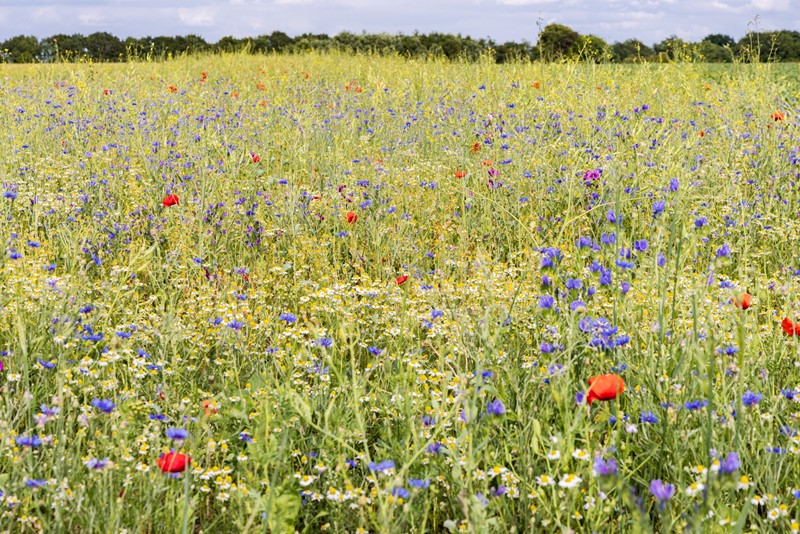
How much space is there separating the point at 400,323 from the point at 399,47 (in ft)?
62.5

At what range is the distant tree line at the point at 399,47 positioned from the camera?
9.52m

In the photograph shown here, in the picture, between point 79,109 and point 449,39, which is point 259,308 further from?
point 449,39

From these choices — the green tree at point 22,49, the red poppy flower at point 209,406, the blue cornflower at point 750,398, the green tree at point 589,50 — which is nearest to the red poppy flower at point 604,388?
the blue cornflower at point 750,398

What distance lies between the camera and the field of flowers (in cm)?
174

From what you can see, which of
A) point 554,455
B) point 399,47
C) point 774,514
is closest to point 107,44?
point 399,47

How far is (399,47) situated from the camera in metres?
20.6

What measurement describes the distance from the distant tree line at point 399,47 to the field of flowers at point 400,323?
114 inches

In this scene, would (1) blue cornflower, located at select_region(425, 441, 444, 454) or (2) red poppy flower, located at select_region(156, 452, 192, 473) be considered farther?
(1) blue cornflower, located at select_region(425, 441, 444, 454)

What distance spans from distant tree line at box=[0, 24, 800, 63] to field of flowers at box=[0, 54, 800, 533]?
9.53 feet

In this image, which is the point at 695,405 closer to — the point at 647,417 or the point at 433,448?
the point at 647,417

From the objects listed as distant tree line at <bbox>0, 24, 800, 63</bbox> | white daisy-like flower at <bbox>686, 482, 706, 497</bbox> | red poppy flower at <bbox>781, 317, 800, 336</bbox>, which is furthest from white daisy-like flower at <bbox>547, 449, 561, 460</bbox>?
Result: distant tree line at <bbox>0, 24, 800, 63</bbox>

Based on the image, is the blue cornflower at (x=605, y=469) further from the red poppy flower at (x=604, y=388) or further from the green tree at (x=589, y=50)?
the green tree at (x=589, y=50)

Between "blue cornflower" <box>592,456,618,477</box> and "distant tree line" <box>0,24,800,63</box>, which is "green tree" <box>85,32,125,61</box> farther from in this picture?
"blue cornflower" <box>592,456,618,477</box>

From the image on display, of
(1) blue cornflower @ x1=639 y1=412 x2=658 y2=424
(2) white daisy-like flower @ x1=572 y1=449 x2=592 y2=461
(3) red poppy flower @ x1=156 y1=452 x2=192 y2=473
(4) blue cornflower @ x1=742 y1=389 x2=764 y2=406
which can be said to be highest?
(4) blue cornflower @ x1=742 y1=389 x2=764 y2=406
